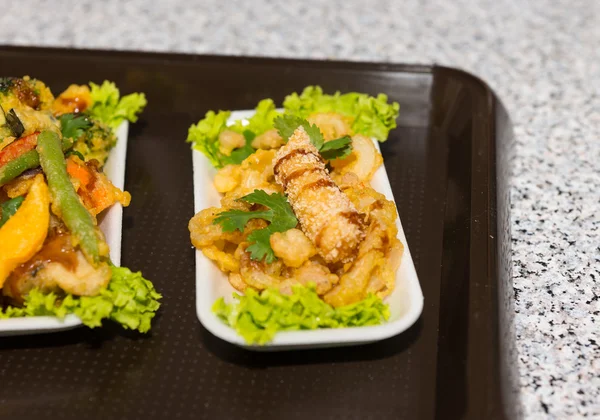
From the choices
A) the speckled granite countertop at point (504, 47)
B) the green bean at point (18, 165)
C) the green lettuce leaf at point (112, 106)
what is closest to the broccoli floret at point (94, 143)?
the green lettuce leaf at point (112, 106)

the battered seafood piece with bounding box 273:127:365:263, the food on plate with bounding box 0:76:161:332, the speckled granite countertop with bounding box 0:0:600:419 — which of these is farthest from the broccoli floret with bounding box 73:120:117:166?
the speckled granite countertop with bounding box 0:0:600:419

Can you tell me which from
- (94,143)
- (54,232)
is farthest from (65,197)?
(94,143)

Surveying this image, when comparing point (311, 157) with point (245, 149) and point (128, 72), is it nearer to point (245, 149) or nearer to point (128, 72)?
point (245, 149)

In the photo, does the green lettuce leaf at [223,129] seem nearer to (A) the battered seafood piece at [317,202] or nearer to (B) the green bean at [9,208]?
(A) the battered seafood piece at [317,202]

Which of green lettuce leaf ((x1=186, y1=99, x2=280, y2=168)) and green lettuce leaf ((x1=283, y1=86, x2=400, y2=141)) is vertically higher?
green lettuce leaf ((x1=283, y1=86, x2=400, y2=141))

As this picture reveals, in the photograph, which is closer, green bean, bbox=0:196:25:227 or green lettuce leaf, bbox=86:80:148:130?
green bean, bbox=0:196:25:227

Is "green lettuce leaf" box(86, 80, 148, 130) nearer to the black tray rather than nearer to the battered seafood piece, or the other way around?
the black tray
